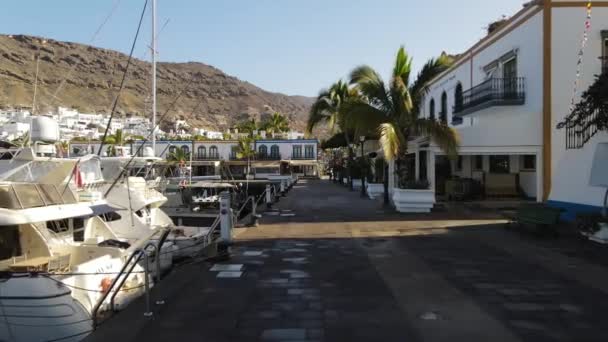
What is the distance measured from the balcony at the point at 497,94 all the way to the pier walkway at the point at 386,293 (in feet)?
25.6

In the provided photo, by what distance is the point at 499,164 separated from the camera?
2241 centimetres

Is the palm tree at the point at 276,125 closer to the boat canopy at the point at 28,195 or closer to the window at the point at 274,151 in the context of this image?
the window at the point at 274,151

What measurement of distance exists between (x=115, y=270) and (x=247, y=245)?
288 cm

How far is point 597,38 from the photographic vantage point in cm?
1673

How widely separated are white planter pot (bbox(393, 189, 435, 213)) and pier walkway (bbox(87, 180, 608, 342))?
533 cm

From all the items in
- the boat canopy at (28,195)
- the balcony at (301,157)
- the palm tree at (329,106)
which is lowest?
the boat canopy at (28,195)

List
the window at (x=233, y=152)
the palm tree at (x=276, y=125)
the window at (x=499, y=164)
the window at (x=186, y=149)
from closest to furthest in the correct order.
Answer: the window at (x=499, y=164)
the window at (x=186, y=149)
the window at (x=233, y=152)
the palm tree at (x=276, y=125)

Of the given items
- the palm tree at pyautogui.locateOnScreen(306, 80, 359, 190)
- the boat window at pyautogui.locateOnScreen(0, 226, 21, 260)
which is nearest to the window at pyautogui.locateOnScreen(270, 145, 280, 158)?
the palm tree at pyautogui.locateOnScreen(306, 80, 359, 190)

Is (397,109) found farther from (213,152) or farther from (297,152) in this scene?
(213,152)

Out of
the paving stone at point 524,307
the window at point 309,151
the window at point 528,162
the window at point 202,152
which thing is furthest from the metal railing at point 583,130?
the window at point 202,152

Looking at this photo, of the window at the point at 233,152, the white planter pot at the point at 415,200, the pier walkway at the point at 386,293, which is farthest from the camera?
the window at the point at 233,152

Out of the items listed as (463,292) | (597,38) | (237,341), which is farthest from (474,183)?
(237,341)

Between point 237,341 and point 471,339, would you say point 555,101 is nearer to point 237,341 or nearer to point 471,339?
point 471,339

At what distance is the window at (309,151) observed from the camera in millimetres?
74500
